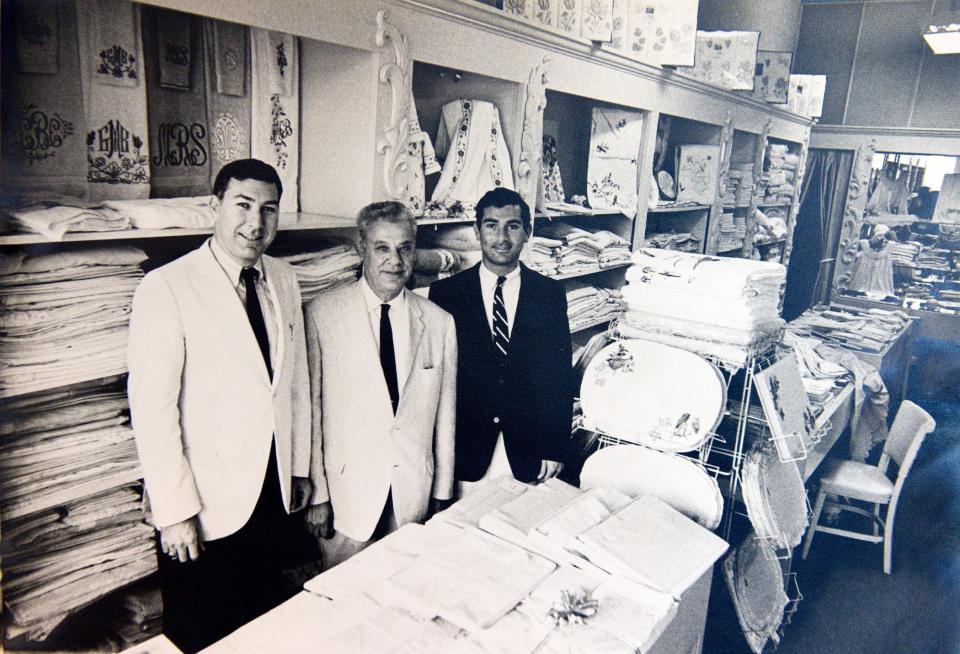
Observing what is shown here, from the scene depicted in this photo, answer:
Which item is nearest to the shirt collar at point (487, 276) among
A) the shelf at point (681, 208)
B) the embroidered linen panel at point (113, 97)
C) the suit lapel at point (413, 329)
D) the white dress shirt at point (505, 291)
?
the white dress shirt at point (505, 291)

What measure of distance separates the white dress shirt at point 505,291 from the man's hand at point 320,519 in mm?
794

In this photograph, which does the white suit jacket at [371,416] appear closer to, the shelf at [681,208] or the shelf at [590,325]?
the shelf at [590,325]

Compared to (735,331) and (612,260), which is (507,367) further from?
(612,260)

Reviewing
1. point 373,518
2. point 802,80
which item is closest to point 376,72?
point 373,518

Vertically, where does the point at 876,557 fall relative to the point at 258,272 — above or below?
below

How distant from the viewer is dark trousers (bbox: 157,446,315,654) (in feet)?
5.51

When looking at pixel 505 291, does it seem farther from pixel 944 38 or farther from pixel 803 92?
pixel 803 92

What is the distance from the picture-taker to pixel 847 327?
395cm

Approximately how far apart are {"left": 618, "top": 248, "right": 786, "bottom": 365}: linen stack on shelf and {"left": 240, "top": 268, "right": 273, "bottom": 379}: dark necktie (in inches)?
54.5

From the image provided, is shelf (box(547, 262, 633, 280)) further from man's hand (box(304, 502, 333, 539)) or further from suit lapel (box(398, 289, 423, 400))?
man's hand (box(304, 502, 333, 539))

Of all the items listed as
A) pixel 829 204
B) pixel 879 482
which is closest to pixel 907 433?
pixel 879 482

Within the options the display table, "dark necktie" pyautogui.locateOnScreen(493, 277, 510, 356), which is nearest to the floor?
the display table

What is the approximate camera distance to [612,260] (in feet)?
11.6

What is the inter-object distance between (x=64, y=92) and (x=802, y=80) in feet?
15.2
